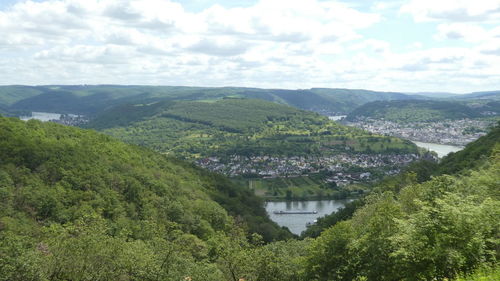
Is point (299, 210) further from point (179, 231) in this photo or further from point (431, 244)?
point (431, 244)

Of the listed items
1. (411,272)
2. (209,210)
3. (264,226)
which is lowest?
(264,226)

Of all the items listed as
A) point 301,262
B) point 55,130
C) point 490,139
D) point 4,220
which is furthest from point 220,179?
point 301,262

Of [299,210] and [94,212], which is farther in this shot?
[299,210]

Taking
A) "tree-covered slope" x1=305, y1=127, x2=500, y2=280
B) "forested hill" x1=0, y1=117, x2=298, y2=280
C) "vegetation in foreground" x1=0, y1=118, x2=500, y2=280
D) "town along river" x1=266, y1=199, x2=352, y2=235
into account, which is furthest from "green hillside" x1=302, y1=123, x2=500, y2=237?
"tree-covered slope" x1=305, y1=127, x2=500, y2=280

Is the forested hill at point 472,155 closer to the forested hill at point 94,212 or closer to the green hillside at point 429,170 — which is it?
the green hillside at point 429,170

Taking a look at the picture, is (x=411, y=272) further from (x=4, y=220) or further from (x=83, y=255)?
(x=4, y=220)

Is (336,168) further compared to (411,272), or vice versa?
(336,168)

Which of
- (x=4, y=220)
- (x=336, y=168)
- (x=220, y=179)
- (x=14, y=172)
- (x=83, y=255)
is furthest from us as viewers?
(x=336, y=168)

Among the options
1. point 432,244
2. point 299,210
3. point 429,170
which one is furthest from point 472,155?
point 432,244
